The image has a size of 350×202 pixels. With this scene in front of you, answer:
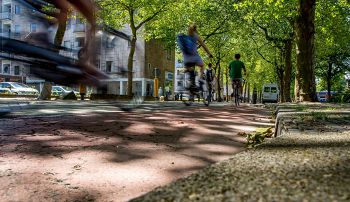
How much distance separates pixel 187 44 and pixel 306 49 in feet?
23.7

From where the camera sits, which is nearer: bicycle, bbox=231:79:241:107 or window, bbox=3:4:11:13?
window, bbox=3:4:11:13

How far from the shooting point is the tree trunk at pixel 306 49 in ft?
47.1

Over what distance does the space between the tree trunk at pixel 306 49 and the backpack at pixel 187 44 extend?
681 cm

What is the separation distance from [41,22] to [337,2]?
20981 millimetres

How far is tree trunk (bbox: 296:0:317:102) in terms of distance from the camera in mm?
14367

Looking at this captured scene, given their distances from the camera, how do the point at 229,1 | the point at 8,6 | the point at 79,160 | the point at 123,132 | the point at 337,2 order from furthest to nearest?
the point at 229,1 < the point at 337,2 < the point at 123,132 < the point at 79,160 < the point at 8,6

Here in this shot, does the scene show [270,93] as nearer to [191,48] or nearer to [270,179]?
[191,48]

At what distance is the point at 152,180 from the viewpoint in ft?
9.21

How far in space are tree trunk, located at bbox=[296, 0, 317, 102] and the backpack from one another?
6811 millimetres

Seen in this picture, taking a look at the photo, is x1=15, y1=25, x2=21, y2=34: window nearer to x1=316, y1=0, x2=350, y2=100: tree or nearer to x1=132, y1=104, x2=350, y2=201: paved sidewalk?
x1=132, y1=104, x2=350, y2=201: paved sidewalk

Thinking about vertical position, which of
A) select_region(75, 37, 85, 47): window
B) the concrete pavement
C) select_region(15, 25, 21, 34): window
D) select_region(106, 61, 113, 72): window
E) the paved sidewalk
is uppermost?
select_region(15, 25, 21, 34): window

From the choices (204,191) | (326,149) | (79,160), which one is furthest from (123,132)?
(204,191)

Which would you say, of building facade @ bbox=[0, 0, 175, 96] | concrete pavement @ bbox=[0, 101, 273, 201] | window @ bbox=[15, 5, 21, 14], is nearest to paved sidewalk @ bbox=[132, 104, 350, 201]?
building facade @ bbox=[0, 0, 175, 96]

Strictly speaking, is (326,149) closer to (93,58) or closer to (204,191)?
(204,191)
